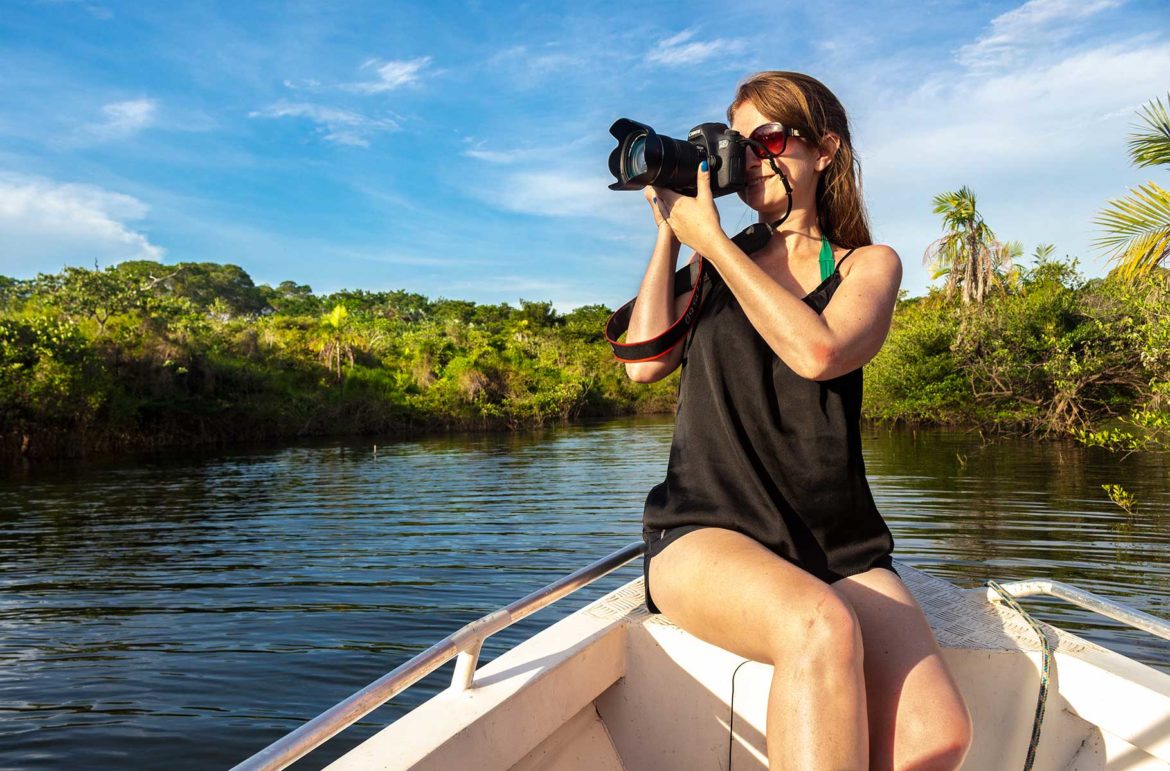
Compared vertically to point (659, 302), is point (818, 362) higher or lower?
lower

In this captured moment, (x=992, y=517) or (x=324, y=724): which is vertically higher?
(x=324, y=724)

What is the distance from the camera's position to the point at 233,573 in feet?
24.6

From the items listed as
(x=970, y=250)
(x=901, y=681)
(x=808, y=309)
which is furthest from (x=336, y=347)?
(x=901, y=681)

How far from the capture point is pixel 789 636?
111cm

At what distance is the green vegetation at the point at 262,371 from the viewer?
65.1 ft

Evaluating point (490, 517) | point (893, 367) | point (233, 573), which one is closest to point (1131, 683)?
point (233, 573)

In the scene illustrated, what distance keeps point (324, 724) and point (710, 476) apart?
688mm

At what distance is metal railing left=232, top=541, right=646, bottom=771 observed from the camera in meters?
0.97

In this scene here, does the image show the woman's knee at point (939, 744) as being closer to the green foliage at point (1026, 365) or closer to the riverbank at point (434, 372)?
the riverbank at point (434, 372)

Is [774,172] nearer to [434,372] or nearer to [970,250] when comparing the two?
[970,250]

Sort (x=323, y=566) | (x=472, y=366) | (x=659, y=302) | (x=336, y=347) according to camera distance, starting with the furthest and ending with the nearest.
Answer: (x=472, y=366) → (x=336, y=347) → (x=323, y=566) → (x=659, y=302)

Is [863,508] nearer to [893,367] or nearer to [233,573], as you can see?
[233,573]

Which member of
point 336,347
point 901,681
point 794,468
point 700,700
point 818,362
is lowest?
point 700,700

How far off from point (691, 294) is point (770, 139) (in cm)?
31
